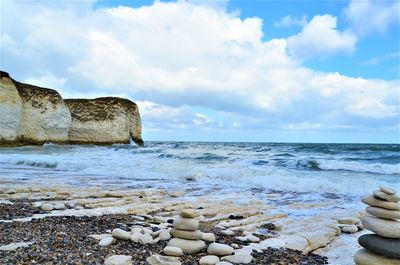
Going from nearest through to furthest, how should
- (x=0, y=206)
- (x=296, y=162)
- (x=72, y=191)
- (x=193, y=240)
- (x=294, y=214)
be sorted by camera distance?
(x=193, y=240), (x=0, y=206), (x=294, y=214), (x=72, y=191), (x=296, y=162)

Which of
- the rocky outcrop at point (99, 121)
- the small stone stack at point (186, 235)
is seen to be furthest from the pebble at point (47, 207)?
the rocky outcrop at point (99, 121)

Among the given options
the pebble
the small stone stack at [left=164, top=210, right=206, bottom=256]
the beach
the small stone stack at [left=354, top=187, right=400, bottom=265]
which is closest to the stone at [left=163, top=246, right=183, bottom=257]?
the small stone stack at [left=164, top=210, right=206, bottom=256]

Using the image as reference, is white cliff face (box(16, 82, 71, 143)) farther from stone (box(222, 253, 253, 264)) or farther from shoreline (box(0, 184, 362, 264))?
stone (box(222, 253, 253, 264))

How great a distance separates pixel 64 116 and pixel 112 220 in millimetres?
35587

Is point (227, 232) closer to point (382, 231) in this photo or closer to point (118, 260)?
point (118, 260)

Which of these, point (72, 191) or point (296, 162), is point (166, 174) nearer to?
point (72, 191)

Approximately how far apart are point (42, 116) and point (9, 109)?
5351mm

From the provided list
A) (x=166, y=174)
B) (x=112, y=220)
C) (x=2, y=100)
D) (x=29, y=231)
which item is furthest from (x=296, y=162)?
(x=2, y=100)

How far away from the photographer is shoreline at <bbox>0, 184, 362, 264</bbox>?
474 centimetres

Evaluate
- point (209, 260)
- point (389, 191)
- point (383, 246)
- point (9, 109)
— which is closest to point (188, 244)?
point (209, 260)

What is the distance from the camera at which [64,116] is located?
1535 inches

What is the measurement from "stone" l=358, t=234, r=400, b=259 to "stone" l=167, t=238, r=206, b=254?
6.31ft

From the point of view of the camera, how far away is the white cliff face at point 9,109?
30766 mm

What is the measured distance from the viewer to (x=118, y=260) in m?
3.90
